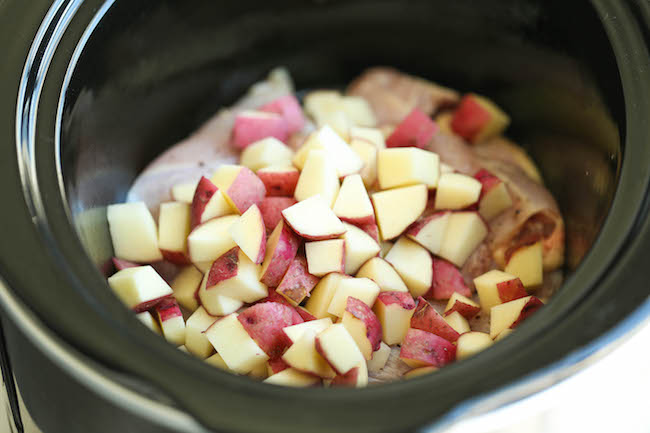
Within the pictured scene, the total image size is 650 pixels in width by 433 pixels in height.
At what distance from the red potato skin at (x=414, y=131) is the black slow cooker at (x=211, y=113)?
242mm

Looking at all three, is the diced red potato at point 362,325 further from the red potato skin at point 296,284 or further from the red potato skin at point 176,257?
the red potato skin at point 176,257

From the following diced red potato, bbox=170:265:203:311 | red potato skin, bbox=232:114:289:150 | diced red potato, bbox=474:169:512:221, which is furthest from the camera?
red potato skin, bbox=232:114:289:150

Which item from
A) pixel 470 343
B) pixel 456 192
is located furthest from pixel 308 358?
pixel 456 192

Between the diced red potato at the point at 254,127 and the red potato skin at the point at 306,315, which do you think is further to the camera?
the diced red potato at the point at 254,127

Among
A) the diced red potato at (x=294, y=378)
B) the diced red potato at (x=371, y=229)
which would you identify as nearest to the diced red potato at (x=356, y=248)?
the diced red potato at (x=371, y=229)

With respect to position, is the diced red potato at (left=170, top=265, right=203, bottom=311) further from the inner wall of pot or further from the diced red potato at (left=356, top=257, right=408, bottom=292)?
the diced red potato at (left=356, top=257, right=408, bottom=292)

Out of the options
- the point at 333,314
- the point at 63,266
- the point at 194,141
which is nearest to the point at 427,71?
the point at 194,141

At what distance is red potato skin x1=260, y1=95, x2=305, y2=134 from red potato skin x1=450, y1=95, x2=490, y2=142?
333 millimetres

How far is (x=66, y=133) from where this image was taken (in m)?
0.97

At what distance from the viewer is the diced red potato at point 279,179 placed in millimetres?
1150

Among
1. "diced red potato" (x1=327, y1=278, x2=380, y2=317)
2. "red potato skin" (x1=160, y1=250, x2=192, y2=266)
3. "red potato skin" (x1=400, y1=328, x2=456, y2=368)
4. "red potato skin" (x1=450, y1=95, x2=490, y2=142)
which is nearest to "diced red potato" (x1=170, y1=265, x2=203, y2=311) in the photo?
"red potato skin" (x1=160, y1=250, x2=192, y2=266)

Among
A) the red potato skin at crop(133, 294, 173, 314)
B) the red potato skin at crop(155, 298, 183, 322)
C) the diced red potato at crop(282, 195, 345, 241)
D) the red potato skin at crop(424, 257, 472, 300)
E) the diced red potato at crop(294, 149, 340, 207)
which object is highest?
the diced red potato at crop(294, 149, 340, 207)

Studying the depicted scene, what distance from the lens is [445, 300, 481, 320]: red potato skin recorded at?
1.05 meters

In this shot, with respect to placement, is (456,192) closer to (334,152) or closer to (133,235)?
(334,152)
